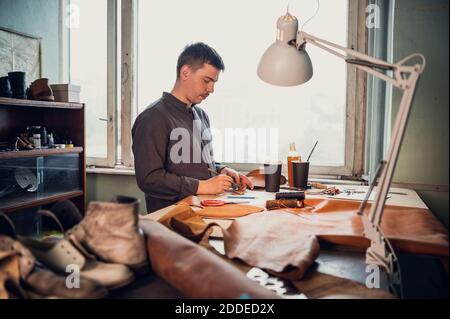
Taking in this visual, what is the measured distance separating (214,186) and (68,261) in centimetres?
→ 109

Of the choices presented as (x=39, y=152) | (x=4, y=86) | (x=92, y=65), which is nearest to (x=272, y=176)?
(x=39, y=152)

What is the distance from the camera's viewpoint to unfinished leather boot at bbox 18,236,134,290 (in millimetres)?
763

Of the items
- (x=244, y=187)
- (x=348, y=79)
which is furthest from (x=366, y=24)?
(x=244, y=187)

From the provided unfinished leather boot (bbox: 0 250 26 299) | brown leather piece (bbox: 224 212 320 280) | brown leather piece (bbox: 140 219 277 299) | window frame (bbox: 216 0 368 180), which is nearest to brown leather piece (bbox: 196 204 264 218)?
brown leather piece (bbox: 224 212 320 280)

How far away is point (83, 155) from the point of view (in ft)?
9.84

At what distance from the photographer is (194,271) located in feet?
2.47

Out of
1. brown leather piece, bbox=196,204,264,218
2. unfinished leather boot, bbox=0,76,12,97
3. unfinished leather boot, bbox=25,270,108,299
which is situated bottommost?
unfinished leather boot, bbox=25,270,108,299

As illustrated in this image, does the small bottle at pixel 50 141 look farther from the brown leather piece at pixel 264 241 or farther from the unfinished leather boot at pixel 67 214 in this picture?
the unfinished leather boot at pixel 67 214

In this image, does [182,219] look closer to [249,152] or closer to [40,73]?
[249,152]

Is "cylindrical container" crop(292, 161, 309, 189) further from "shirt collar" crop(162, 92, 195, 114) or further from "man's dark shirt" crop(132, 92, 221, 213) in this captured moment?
"shirt collar" crop(162, 92, 195, 114)

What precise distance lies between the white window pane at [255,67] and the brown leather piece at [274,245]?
1.70 meters

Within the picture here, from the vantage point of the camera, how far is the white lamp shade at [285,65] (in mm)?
1336

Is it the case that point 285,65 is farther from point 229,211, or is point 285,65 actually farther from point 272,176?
point 272,176

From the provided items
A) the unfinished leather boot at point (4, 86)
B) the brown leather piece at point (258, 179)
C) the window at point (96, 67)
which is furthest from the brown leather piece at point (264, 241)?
the window at point (96, 67)
